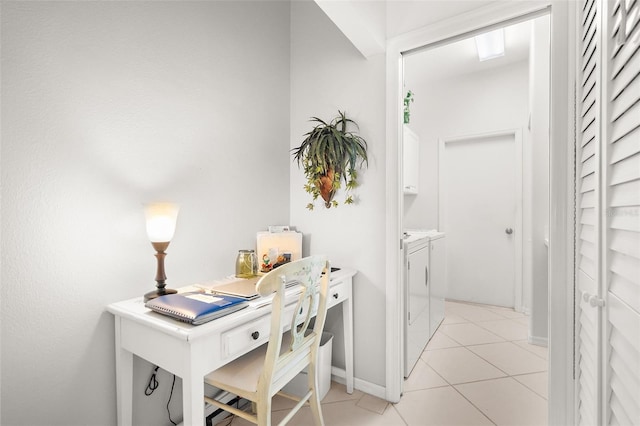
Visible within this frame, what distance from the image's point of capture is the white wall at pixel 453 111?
3492mm

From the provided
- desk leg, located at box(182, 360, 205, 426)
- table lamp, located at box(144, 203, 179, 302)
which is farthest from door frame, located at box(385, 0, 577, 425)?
table lamp, located at box(144, 203, 179, 302)

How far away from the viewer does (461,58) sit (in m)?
3.36

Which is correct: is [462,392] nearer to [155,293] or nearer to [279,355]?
[279,355]

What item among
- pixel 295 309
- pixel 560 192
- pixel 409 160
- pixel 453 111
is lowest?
pixel 295 309

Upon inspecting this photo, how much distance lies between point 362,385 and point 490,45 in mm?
3284

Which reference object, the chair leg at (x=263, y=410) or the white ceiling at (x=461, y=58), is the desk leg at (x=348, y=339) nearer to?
the chair leg at (x=263, y=410)

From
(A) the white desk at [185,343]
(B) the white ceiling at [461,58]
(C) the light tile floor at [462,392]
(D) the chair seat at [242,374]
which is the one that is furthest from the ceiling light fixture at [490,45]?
(D) the chair seat at [242,374]

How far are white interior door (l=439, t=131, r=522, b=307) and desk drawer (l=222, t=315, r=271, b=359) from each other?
10.5 ft

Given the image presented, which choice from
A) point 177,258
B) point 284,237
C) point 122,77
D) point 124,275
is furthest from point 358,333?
point 122,77

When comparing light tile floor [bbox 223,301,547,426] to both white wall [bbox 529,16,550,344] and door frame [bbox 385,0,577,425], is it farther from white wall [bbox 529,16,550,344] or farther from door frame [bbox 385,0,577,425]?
door frame [bbox 385,0,577,425]

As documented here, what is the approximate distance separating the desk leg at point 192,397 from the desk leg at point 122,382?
0.45 metres

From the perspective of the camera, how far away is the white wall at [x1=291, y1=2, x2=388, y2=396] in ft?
6.31

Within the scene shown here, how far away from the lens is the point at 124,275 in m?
1.39

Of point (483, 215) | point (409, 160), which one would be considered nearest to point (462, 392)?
point (409, 160)
